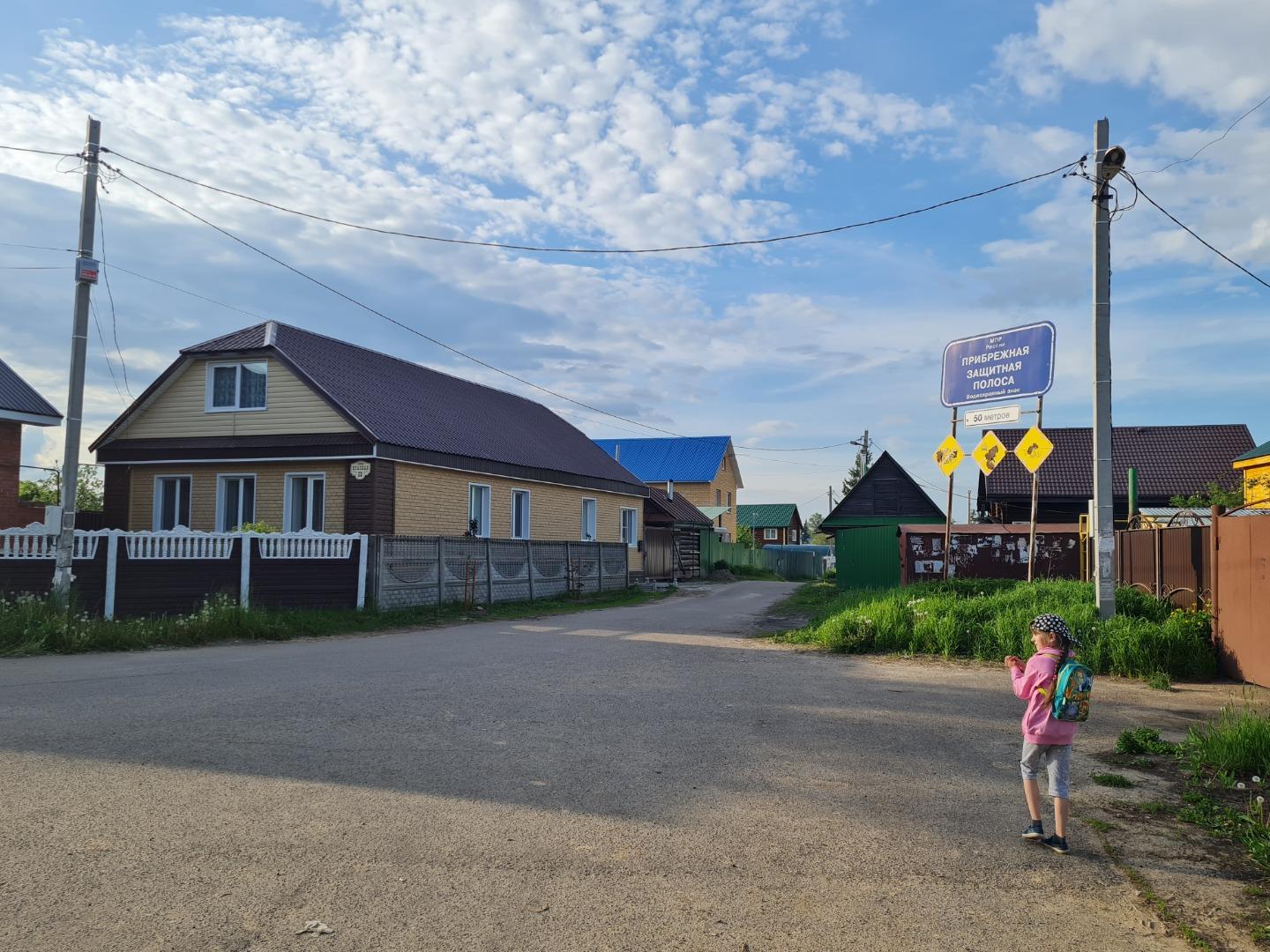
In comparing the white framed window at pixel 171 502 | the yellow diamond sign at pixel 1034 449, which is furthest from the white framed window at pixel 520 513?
the yellow diamond sign at pixel 1034 449

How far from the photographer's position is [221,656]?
12.6m

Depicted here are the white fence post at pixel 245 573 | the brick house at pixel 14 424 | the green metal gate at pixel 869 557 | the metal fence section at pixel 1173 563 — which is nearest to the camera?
the metal fence section at pixel 1173 563

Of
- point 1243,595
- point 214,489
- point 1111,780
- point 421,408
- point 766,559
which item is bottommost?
point 1111,780

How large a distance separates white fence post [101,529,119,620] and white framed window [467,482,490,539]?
31.3 feet

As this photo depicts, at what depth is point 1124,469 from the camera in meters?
33.9

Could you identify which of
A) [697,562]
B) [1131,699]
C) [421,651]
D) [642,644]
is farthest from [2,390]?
[697,562]

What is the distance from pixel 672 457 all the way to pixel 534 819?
53.6m

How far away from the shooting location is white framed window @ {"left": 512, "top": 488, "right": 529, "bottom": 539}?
26.5m

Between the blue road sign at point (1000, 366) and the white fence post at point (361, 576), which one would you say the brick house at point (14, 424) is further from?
the blue road sign at point (1000, 366)

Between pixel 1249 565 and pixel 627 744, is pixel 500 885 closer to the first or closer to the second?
pixel 627 744

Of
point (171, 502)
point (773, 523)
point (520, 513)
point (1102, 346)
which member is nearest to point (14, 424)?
point (171, 502)

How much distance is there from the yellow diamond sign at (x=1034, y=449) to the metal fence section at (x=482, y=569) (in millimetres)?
11256

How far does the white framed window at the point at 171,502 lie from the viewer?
22.7m

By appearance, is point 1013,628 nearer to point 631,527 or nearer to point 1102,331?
point 1102,331
